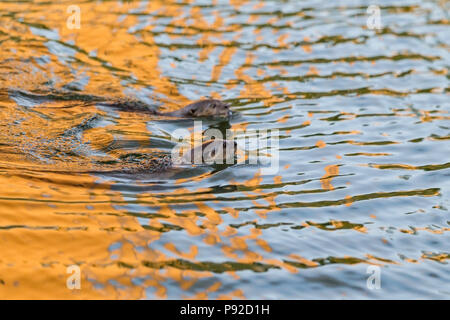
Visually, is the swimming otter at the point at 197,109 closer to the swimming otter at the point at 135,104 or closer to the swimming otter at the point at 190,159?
the swimming otter at the point at 135,104

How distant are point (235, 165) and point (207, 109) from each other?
2640 millimetres

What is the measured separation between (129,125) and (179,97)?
2.22m

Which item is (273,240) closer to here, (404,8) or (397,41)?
(397,41)

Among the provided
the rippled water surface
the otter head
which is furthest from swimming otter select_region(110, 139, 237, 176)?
the otter head

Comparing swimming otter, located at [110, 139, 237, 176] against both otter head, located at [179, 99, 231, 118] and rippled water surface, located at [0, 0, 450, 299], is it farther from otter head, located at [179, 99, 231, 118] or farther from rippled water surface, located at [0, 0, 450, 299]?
otter head, located at [179, 99, 231, 118]

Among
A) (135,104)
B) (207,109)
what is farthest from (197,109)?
(135,104)

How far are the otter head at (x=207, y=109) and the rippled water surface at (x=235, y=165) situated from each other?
0.74ft

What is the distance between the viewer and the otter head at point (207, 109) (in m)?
11.8

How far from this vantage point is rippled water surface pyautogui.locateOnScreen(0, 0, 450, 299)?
21.9ft

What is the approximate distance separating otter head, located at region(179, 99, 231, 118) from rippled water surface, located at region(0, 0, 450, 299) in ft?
0.74

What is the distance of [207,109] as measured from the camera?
11875mm

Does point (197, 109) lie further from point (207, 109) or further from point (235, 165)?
point (235, 165)

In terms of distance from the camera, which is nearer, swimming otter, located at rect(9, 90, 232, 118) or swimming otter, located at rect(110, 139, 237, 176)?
swimming otter, located at rect(110, 139, 237, 176)

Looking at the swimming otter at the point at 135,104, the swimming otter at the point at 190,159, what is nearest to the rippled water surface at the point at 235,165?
the swimming otter at the point at 135,104
